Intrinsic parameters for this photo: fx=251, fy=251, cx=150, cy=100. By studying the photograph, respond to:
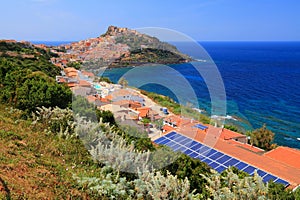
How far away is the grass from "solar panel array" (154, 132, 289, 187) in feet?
13.8

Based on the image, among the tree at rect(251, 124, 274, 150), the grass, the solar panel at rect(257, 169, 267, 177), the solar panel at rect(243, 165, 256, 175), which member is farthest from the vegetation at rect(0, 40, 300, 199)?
the tree at rect(251, 124, 274, 150)

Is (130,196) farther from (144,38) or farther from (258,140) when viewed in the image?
(258,140)

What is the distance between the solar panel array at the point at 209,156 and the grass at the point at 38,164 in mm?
4205

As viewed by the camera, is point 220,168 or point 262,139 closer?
point 220,168

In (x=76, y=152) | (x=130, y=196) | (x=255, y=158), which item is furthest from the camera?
(x=255, y=158)

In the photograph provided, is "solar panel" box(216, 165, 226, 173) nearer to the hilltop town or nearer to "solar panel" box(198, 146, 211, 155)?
the hilltop town

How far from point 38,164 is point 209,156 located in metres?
6.51

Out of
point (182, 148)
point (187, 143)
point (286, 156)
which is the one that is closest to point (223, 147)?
point (187, 143)

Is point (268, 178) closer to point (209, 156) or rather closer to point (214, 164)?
point (214, 164)

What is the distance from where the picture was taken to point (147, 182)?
3701 millimetres

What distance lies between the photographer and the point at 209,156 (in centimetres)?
905

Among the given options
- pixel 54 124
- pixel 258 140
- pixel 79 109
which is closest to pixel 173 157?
pixel 54 124

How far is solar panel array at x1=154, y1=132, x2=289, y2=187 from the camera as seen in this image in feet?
27.7

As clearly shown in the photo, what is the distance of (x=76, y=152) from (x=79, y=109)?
3.06 metres
